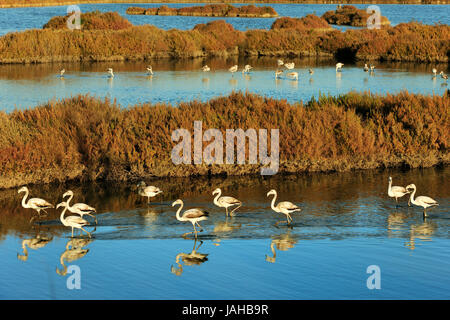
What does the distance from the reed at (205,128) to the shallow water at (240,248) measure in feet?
3.28

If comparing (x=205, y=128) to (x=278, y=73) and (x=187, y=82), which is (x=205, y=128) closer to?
(x=187, y=82)

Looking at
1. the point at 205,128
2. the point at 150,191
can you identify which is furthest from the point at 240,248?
the point at 205,128

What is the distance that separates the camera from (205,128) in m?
20.5

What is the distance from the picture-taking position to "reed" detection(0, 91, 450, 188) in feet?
62.8

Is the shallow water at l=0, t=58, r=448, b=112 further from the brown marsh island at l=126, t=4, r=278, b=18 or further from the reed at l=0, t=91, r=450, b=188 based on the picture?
the brown marsh island at l=126, t=4, r=278, b=18

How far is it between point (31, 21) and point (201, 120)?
232ft

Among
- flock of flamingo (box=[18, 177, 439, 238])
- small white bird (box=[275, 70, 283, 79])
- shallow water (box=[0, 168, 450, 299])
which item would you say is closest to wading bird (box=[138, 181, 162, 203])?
flock of flamingo (box=[18, 177, 439, 238])

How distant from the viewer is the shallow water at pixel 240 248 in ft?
38.1

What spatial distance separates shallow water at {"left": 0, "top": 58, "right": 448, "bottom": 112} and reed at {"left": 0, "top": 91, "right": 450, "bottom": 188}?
7146 millimetres

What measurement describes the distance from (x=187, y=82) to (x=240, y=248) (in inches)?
949

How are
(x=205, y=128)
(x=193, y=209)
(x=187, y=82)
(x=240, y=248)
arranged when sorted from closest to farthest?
(x=240, y=248) < (x=193, y=209) < (x=205, y=128) < (x=187, y=82)

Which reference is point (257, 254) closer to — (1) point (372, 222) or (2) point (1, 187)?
(1) point (372, 222)

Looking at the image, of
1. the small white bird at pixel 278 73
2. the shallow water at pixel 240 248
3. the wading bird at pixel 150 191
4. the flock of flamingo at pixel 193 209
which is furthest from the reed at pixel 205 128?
the small white bird at pixel 278 73
